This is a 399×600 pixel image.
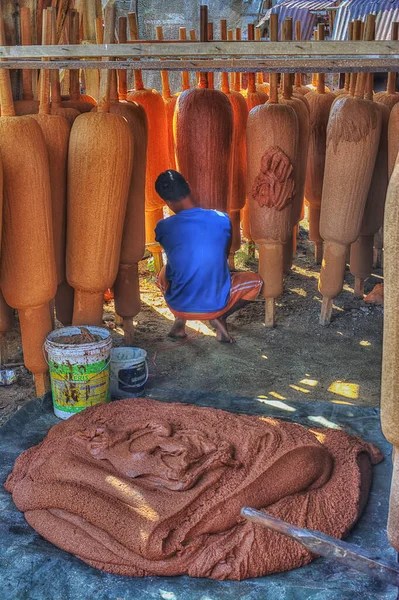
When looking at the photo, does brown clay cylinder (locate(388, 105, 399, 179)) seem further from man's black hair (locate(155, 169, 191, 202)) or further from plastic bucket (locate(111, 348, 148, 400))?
plastic bucket (locate(111, 348, 148, 400))

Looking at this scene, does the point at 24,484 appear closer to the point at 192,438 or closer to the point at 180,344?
the point at 192,438

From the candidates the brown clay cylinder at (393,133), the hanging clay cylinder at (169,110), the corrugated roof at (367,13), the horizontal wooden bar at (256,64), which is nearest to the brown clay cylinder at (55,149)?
the horizontal wooden bar at (256,64)

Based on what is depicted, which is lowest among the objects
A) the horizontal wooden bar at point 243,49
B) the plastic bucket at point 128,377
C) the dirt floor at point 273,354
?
the dirt floor at point 273,354

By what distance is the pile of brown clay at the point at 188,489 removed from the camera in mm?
2018

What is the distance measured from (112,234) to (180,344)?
1335mm

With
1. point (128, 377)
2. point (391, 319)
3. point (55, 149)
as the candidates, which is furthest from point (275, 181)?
point (391, 319)

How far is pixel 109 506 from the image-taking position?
214 cm

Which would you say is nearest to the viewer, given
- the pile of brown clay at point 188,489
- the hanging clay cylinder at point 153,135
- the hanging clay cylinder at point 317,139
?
the pile of brown clay at point 188,489

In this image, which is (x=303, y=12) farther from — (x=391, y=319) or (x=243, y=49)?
(x=391, y=319)

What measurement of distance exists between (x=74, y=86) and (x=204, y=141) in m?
0.84

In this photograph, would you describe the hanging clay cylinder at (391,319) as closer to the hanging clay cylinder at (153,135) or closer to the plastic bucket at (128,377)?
the plastic bucket at (128,377)

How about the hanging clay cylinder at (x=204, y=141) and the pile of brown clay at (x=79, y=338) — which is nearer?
the pile of brown clay at (x=79, y=338)

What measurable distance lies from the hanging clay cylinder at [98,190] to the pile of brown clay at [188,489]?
2.89 ft

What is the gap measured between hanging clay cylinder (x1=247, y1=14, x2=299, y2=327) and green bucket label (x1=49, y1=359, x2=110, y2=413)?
159 centimetres
